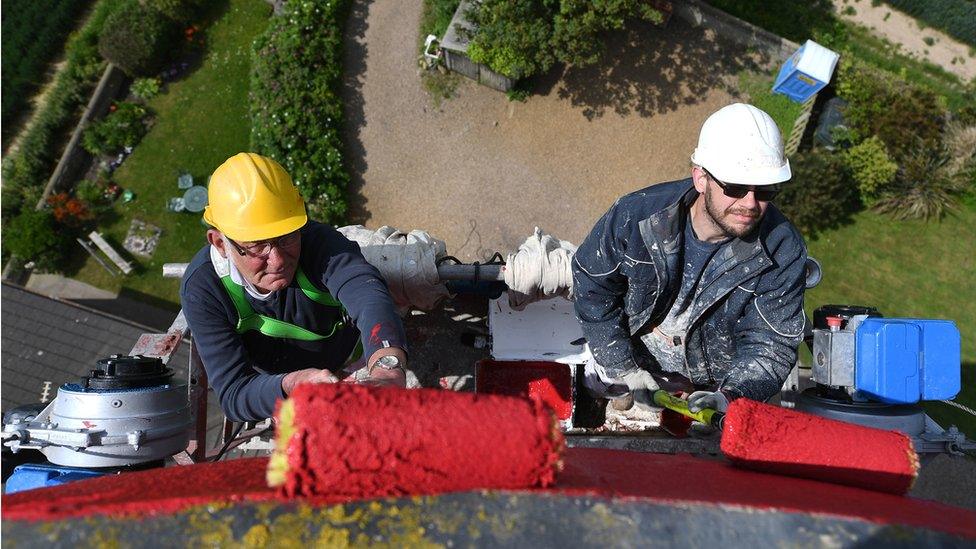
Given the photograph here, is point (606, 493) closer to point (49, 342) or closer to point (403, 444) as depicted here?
point (403, 444)


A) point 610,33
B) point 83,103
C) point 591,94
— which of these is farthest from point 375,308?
point 83,103

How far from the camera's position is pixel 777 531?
5.25ft

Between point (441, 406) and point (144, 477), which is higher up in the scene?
point (441, 406)

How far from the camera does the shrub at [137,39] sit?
10328 mm

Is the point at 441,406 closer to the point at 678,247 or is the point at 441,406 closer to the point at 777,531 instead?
the point at 777,531

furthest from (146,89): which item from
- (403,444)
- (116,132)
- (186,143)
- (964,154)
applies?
(964,154)

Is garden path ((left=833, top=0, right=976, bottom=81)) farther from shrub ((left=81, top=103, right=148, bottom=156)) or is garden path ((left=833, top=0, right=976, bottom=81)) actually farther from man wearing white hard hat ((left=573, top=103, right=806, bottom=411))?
shrub ((left=81, top=103, right=148, bottom=156))

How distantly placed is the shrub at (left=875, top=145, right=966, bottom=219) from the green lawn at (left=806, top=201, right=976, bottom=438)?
0.56ft

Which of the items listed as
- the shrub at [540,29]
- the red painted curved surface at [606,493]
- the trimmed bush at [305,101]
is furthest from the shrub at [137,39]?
the red painted curved surface at [606,493]

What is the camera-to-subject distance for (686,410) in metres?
3.81

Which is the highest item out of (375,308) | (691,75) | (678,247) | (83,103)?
(691,75)

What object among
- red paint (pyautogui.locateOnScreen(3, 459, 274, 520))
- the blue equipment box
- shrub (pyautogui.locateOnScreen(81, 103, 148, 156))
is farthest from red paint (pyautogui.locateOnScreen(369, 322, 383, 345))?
shrub (pyautogui.locateOnScreen(81, 103, 148, 156))

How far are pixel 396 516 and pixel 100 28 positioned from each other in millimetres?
12534

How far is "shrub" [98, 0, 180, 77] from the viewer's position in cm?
1033
